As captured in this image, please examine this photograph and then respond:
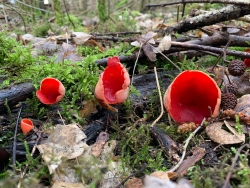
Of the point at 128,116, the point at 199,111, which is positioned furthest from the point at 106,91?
the point at 199,111

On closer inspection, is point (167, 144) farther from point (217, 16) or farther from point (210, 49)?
point (217, 16)

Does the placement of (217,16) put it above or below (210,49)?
above

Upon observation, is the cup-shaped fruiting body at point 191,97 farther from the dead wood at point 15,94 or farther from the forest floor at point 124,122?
the dead wood at point 15,94

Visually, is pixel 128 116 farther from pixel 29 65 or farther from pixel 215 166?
pixel 29 65

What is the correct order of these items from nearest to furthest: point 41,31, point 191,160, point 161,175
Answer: point 161,175, point 191,160, point 41,31

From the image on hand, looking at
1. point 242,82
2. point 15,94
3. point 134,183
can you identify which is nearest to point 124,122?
point 134,183

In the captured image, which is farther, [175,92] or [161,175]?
[175,92]

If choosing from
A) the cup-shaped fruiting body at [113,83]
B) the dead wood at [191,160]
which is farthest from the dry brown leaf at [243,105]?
the cup-shaped fruiting body at [113,83]
